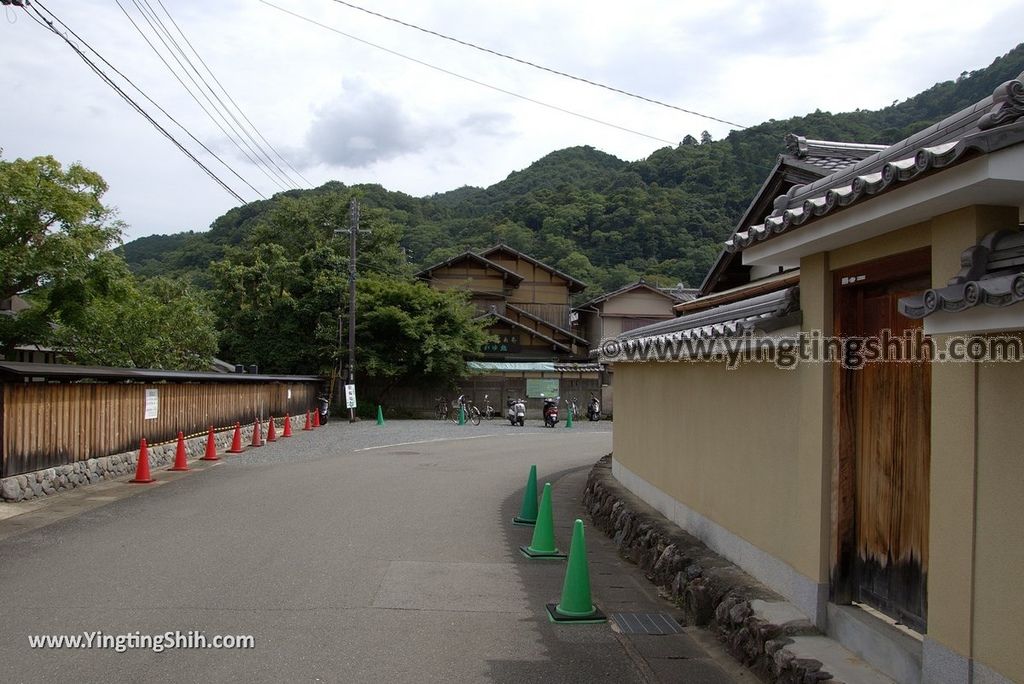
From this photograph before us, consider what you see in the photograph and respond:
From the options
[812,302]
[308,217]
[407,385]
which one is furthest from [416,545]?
[308,217]

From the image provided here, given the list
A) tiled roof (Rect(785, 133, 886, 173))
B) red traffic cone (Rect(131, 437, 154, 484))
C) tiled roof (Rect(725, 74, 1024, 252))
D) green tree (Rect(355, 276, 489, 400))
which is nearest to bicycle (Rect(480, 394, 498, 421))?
green tree (Rect(355, 276, 489, 400))

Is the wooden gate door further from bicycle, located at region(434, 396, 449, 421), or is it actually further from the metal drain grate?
bicycle, located at region(434, 396, 449, 421)

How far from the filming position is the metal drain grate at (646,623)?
671cm

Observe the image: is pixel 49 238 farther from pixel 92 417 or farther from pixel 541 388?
pixel 541 388

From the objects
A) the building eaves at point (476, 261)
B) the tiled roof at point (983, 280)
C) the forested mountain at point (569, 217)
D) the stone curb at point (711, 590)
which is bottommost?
the stone curb at point (711, 590)

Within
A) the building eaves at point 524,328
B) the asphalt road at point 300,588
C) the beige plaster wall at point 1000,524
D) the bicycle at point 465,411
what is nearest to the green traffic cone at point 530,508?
the asphalt road at point 300,588

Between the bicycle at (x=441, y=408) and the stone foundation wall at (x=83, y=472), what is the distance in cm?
1752

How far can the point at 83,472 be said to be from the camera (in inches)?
533

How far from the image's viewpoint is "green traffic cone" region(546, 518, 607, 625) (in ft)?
22.7

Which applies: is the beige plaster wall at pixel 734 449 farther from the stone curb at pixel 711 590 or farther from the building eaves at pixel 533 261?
the building eaves at pixel 533 261

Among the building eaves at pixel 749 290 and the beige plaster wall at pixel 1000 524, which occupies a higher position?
Result: the building eaves at pixel 749 290

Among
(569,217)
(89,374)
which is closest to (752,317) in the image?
(89,374)

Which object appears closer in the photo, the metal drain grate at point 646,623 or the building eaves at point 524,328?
the metal drain grate at point 646,623

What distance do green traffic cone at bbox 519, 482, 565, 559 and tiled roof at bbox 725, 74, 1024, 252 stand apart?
4227mm
